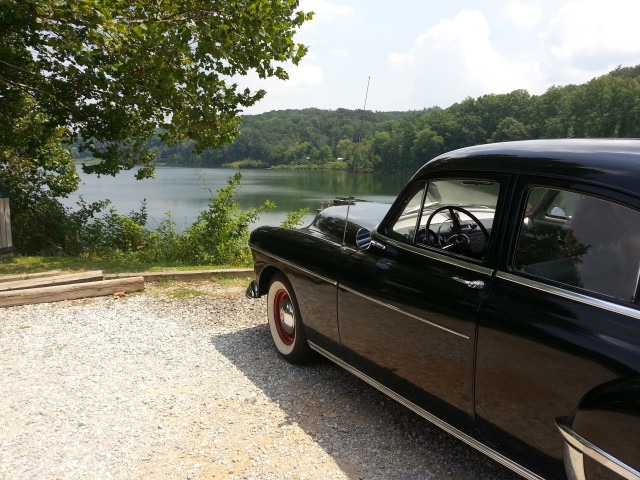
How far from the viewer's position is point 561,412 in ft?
6.68

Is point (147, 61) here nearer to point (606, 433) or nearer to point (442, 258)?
point (442, 258)

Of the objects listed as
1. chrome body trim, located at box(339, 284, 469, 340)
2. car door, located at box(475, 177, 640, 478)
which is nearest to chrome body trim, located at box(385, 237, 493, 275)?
car door, located at box(475, 177, 640, 478)

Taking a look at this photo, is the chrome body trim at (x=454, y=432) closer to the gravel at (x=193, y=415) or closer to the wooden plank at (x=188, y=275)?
the gravel at (x=193, y=415)

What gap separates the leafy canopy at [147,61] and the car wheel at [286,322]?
4407 millimetres

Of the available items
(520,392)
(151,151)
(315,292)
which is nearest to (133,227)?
(151,151)

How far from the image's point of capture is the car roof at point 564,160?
2.08 m

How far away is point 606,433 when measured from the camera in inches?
71.1

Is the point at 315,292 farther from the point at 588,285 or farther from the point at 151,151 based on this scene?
the point at 151,151

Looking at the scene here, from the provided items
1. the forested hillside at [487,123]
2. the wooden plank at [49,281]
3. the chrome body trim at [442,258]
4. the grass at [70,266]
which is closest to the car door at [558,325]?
the chrome body trim at [442,258]

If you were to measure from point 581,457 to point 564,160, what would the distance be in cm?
122

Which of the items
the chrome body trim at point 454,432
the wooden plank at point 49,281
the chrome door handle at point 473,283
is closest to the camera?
the chrome body trim at point 454,432

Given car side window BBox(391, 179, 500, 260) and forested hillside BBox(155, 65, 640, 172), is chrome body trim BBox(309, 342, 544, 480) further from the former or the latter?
forested hillside BBox(155, 65, 640, 172)

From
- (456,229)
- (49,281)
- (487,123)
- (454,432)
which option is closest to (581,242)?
(456,229)

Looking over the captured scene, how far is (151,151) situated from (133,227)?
6.43ft
